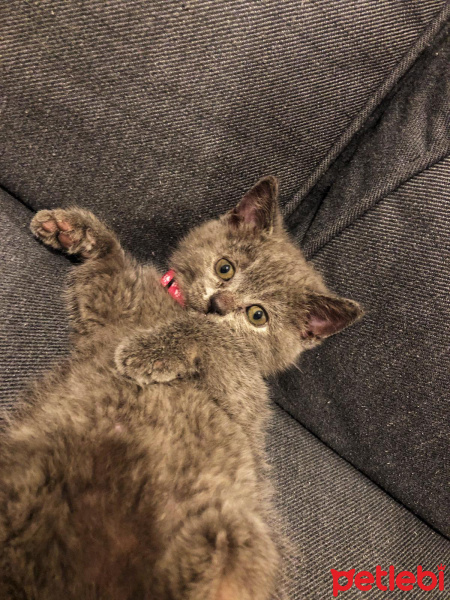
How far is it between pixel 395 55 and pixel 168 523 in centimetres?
139

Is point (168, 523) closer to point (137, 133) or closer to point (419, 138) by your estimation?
point (137, 133)

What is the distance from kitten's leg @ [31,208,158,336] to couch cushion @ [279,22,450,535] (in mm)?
644

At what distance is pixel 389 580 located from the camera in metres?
1.12

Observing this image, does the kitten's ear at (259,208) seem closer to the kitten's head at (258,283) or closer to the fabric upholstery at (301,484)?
the kitten's head at (258,283)

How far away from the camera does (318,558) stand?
1.10 metres

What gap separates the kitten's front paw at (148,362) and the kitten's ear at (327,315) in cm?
42

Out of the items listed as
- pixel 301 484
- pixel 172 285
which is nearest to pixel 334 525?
pixel 301 484

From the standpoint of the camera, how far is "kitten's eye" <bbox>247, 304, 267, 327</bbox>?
1220 millimetres

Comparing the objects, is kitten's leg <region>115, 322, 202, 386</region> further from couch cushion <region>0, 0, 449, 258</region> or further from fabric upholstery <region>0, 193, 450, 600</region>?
couch cushion <region>0, 0, 449, 258</region>

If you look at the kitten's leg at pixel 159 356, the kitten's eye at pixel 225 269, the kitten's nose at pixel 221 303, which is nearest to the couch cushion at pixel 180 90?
the kitten's eye at pixel 225 269

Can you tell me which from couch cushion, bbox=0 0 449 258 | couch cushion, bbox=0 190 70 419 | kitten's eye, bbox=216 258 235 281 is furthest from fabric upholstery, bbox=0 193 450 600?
kitten's eye, bbox=216 258 235 281

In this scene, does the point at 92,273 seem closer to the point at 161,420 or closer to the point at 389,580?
the point at 161,420

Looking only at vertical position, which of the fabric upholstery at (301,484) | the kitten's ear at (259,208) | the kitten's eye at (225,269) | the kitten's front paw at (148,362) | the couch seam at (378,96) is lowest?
the fabric upholstery at (301,484)

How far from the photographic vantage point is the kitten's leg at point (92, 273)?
1.14 metres
